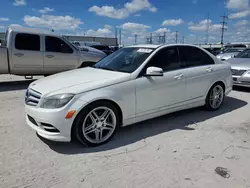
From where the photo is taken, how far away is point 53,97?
3.29 meters

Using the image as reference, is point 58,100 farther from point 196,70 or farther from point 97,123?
point 196,70

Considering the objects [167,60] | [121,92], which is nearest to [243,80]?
[167,60]

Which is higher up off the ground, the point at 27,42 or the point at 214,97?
the point at 27,42

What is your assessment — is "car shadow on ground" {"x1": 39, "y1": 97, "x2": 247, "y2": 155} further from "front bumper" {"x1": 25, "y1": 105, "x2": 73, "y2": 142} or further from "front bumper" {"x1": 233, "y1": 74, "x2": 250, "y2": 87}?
"front bumper" {"x1": 233, "y1": 74, "x2": 250, "y2": 87}

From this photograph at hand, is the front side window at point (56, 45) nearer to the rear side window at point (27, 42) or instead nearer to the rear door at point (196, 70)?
the rear side window at point (27, 42)

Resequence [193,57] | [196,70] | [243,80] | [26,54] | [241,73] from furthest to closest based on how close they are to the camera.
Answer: [26,54]
[241,73]
[243,80]
[193,57]
[196,70]

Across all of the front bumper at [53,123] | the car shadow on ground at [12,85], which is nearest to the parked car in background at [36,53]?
the car shadow on ground at [12,85]

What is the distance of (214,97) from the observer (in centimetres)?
535

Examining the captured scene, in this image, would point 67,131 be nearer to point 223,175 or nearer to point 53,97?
point 53,97

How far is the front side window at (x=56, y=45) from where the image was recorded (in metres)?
8.49

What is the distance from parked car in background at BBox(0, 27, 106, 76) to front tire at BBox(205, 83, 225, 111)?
217 inches

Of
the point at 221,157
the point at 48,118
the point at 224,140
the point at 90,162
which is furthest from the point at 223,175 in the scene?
the point at 48,118

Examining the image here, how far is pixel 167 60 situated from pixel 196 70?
0.77m

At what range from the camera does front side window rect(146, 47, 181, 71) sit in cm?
427
